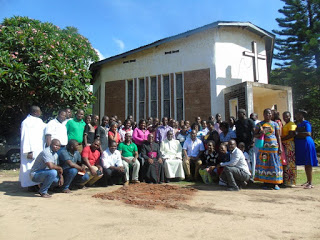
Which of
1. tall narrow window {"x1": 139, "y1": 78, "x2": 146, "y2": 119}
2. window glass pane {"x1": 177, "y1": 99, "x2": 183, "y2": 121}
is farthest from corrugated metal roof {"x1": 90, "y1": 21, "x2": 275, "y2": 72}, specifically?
window glass pane {"x1": 177, "y1": 99, "x2": 183, "y2": 121}

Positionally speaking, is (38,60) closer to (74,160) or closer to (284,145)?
(74,160)

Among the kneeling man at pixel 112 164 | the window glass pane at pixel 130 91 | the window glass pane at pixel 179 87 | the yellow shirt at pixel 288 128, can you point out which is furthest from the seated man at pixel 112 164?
the window glass pane at pixel 130 91

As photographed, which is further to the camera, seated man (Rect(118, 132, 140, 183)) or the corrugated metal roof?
the corrugated metal roof

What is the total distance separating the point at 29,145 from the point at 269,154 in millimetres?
5072

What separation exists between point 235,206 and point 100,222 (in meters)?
2.18

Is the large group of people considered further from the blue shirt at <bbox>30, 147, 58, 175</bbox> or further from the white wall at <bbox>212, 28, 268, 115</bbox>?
the white wall at <bbox>212, 28, 268, 115</bbox>

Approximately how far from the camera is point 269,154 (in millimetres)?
5836

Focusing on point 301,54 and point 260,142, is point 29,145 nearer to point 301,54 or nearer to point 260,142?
point 260,142

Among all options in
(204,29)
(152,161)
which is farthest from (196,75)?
(152,161)

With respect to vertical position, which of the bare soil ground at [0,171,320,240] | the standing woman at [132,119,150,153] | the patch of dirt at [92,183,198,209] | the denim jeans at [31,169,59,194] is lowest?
the bare soil ground at [0,171,320,240]

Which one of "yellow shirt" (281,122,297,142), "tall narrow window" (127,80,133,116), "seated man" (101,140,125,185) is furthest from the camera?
"tall narrow window" (127,80,133,116)

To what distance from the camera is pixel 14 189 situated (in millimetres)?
5887

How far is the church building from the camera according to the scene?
1184 cm

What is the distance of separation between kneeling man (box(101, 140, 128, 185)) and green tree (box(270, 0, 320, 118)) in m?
17.3
